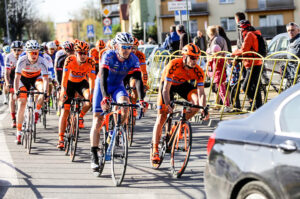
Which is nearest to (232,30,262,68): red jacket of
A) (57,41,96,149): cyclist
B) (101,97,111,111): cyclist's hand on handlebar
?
(57,41,96,149): cyclist

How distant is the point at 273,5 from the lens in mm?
62438

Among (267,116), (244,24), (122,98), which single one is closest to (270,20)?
(244,24)

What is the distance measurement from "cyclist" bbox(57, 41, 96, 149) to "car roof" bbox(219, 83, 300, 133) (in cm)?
524

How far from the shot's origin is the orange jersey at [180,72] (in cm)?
789

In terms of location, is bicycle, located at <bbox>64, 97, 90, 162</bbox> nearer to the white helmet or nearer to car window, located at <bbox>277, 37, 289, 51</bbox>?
the white helmet

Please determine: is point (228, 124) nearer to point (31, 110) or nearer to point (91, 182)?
point (91, 182)

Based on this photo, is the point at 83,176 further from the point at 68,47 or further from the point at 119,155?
→ the point at 68,47

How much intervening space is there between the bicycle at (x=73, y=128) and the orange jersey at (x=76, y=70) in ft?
1.65

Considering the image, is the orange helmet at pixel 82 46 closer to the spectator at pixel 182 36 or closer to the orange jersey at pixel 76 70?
the orange jersey at pixel 76 70

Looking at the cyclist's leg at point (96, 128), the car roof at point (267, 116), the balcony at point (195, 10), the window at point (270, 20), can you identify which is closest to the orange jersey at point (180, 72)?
the cyclist's leg at point (96, 128)

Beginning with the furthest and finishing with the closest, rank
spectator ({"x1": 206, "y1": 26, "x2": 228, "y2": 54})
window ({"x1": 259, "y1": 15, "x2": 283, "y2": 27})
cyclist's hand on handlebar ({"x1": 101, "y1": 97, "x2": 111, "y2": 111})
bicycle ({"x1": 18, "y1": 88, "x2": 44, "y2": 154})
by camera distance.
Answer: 1. window ({"x1": 259, "y1": 15, "x2": 283, "y2": 27})
2. spectator ({"x1": 206, "y1": 26, "x2": 228, "y2": 54})
3. bicycle ({"x1": 18, "y1": 88, "x2": 44, "y2": 154})
4. cyclist's hand on handlebar ({"x1": 101, "y1": 97, "x2": 111, "y2": 111})

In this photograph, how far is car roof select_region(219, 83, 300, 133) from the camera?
441cm

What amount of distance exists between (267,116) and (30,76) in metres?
8.20

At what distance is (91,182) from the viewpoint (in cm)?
753
